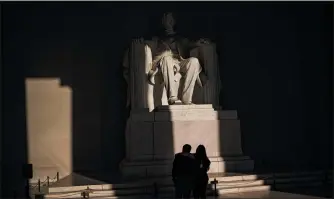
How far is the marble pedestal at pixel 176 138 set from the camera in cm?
1145

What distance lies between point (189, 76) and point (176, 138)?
3.76 ft

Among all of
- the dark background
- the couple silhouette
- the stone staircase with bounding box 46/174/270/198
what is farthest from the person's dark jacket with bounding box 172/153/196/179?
the dark background

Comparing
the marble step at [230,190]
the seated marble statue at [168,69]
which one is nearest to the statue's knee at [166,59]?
the seated marble statue at [168,69]

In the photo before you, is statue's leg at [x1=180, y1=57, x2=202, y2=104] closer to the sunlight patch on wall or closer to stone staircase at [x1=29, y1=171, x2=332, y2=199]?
stone staircase at [x1=29, y1=171, x2=332, y2=199]

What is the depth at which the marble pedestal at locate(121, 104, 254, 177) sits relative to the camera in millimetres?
11445

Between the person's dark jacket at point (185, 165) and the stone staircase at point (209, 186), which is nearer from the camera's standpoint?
the person's dark jacket at point (185, 165)

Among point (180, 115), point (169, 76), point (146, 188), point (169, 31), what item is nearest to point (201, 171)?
point (146, 188)

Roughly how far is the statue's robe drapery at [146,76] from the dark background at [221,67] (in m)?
0.96

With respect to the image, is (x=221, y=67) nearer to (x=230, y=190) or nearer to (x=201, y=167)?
(x=230, y=190)

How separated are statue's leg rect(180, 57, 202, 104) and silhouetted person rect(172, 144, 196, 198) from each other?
3.43 meters

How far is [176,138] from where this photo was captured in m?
11.6

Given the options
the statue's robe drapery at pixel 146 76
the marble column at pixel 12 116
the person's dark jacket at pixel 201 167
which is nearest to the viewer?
the person's dark jacket at pixel 201 167

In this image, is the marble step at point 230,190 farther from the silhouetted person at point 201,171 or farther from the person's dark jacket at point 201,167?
the person's dark jacket at point 201,167

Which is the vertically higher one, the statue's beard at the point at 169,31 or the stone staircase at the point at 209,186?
the statue's beard at the point at 169,31
